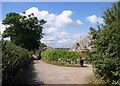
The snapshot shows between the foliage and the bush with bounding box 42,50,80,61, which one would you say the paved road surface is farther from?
the bush with bounding box 42,50,80,61

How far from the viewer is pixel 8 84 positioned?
1236cm

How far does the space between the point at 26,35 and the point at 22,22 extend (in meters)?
3.43

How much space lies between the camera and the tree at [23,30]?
201ft

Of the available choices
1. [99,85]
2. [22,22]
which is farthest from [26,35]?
[99,85]

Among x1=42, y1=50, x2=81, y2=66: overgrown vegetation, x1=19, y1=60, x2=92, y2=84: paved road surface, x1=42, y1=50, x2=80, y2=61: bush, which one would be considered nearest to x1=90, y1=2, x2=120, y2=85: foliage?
x1=19, y1=60, x2=92, y2=84: paved road surface

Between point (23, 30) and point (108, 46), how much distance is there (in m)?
50.8

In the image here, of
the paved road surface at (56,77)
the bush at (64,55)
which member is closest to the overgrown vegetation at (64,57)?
the bush at (64,55)

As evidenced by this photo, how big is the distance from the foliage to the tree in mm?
47977

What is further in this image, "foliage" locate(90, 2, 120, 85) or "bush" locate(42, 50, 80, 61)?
"bush" locate(42, 50, 80, 61)

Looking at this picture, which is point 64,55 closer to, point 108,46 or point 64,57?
point 64,57

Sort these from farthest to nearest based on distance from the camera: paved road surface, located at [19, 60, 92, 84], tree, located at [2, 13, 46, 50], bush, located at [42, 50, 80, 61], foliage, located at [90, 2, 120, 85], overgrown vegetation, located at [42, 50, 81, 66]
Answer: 1. tree, located at [2, 13, 46, 50]
2. bush, located at [42, 50, 80, 61]
3. overgrown vegetation, located at [42, 50, 81, 66]
4. paved road surface, located at [19, 60, 92, 84]
5. foliage, located at [90, 2, 120, 85]

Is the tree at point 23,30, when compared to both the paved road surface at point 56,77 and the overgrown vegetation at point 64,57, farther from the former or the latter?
the paved road surface at point 56,77

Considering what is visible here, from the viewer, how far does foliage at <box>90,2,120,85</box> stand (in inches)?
443

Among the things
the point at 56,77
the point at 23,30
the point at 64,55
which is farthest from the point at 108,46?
the point at 23,30
